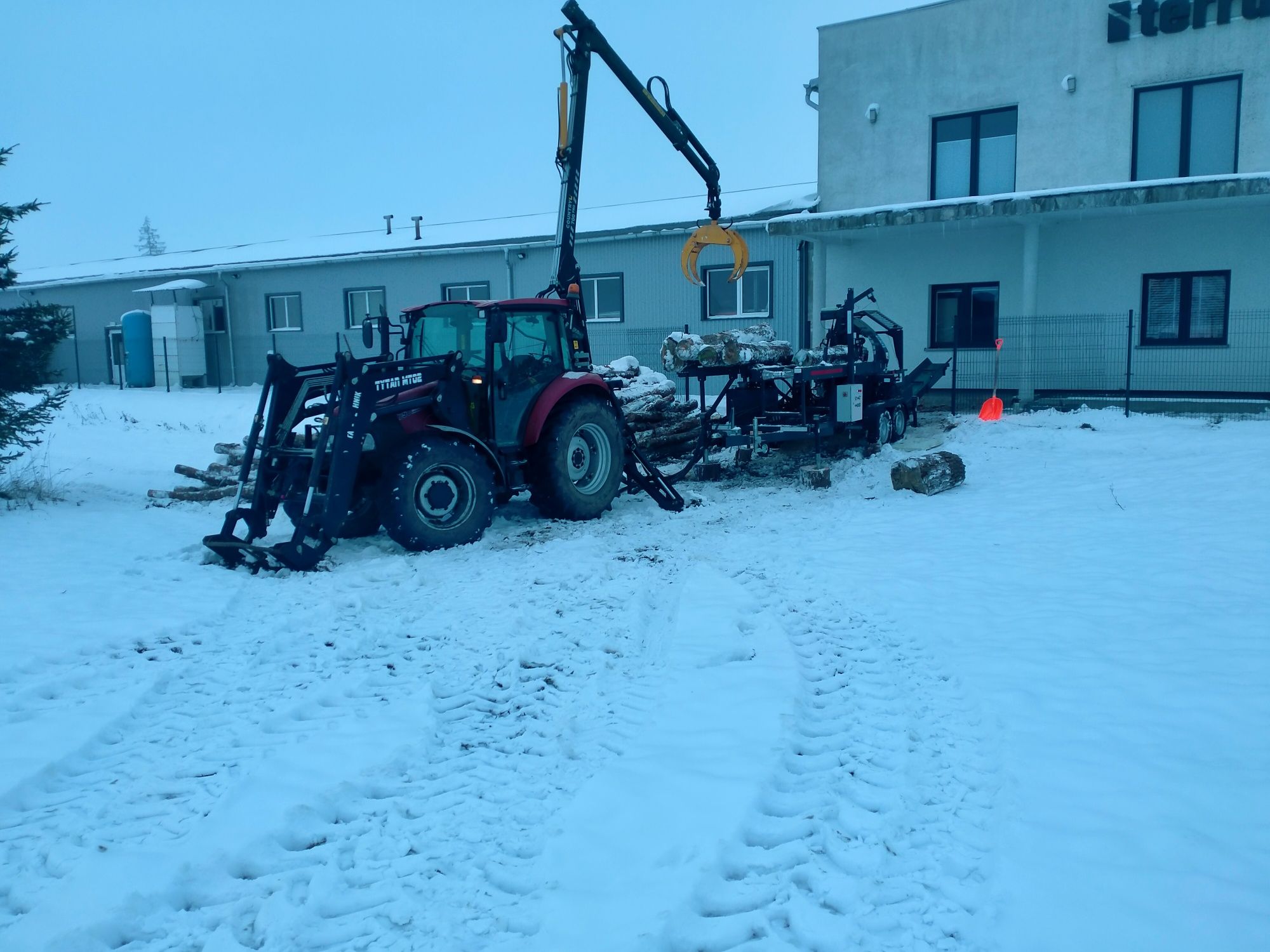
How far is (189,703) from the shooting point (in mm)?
4961

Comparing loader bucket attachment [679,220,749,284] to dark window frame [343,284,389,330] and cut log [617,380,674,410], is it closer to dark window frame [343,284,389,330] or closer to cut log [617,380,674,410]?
cut log [617,380,674,410]

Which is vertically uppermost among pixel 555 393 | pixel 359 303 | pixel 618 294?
pixel 359 303

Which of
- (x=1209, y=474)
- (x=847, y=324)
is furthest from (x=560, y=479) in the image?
(x=1209, y=474)

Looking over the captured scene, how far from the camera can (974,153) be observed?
1784 centimetres

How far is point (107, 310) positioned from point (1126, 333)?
93.4 feet

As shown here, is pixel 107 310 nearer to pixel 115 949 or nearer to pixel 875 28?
pixel 875 28

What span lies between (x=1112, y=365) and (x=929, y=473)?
8139 millimetres

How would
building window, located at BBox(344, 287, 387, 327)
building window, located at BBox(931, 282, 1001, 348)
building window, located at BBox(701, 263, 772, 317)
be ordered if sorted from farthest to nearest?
building window, located at BBox(344, 287, 387, 327) → building window, located at BBox(701, 263, 772, 317) → building window, located at BBox(931, 282, 1001, 348)

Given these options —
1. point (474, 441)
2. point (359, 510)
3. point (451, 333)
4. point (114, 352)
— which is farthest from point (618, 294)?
point (114, 352)

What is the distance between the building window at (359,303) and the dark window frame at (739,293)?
9501 millimetres

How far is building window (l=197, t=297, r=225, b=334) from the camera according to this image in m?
29.2

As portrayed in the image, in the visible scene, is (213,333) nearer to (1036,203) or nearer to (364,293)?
(364,293)

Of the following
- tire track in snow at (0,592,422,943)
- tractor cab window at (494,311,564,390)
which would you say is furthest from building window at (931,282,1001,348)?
tire track in snow at (0,592,422,943)

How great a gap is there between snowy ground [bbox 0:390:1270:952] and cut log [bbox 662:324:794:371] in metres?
4.29
